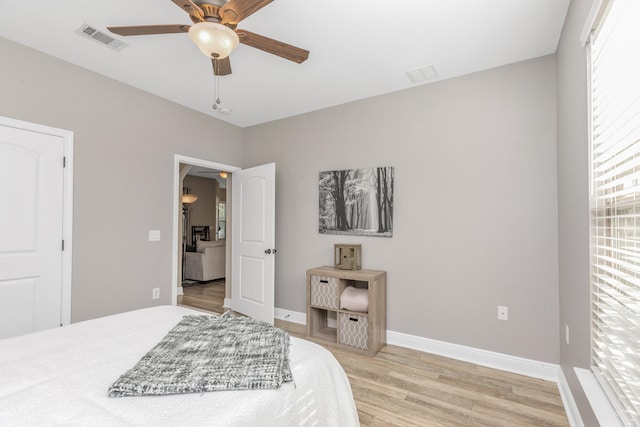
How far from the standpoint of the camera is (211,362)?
4.13 feet

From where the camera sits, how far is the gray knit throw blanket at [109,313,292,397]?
1.07 metres

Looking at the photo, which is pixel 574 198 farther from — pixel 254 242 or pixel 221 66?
pixel 254 242

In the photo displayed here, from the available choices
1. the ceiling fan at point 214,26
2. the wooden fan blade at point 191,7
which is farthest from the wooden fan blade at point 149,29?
the wooden fan blade at point 191,7

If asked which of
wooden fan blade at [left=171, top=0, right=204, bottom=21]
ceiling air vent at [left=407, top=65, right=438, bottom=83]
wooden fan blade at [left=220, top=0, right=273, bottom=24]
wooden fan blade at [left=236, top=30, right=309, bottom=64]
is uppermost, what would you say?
ceiling air vent at [left=407, top=65, right=438, bottom=83]

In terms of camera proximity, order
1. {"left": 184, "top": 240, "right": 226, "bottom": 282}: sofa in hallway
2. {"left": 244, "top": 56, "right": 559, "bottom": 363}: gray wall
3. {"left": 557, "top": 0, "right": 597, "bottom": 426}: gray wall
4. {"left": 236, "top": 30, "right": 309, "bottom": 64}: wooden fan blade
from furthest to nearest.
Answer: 1. {"left": 184, "top": 240, "right": 226, "bottom": 282}: sofa in hallway
2. {"left": 244, "top": 56, "right": 559, "bottom": 363}: gray wall
3. {"left": 236, "top": 30, "right": 309, "bottom": 64}: wooden fan blade
4. {"left": 557, "top": 0, "right": 597, "bottom": 426}: gray wall

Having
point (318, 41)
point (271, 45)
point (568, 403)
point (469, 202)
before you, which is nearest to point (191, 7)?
point (271, 45)

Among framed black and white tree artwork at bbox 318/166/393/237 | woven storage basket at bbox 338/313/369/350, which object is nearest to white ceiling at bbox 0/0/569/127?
framed black and white tree artwork at bbox 318/166/393/237

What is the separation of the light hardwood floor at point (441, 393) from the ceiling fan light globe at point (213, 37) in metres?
2.38

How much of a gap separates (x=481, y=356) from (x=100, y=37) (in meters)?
4.03

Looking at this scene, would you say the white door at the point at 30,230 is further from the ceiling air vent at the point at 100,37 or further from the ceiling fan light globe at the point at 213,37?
the ceiling fan light globe at the point at 213,37

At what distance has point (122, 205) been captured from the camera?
3074 mm

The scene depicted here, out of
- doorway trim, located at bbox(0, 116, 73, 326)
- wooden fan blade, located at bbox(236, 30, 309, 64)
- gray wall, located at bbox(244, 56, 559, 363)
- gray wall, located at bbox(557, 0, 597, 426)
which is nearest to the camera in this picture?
gray wall, located at bbox(557, 0, 597, 426)

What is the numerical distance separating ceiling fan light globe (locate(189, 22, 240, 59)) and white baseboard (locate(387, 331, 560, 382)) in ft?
9.48

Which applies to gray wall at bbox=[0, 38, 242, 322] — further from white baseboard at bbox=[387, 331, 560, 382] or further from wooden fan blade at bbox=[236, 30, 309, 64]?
white baseboard at bbox=[387, 331, 560, 382]
